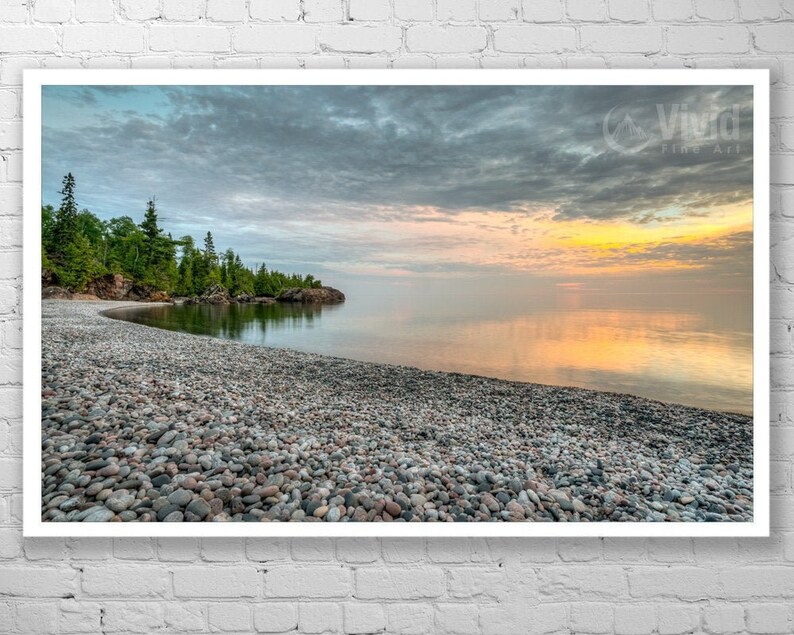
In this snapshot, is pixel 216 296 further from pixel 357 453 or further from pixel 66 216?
pixel 357 453

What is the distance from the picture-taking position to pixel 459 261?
7.13 feet

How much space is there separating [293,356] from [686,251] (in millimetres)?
1759

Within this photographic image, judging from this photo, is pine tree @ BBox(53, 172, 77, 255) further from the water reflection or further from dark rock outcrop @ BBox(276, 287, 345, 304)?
dark rock outcrop @ BBox(276, 287, 345, 304)

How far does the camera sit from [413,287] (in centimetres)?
219

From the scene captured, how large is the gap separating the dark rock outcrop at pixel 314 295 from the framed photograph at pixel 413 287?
2cm

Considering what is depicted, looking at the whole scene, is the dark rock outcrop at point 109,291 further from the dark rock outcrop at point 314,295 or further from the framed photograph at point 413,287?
the dark rock outcrop at point 314,295

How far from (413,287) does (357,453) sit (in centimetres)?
76

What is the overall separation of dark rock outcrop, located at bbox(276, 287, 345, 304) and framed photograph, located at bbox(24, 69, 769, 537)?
16mm

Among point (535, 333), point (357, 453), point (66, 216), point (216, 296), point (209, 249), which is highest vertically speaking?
point (66, 216)

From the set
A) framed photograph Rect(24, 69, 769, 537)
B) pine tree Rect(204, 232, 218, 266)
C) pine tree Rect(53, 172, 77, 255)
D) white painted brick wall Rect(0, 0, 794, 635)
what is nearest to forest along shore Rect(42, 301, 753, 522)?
framed photograph Rect(24, 69, 769, 537)

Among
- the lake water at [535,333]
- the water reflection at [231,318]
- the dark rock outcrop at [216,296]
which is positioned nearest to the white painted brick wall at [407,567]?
the lake water at [535,333]

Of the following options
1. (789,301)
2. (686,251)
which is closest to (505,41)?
(686,251)

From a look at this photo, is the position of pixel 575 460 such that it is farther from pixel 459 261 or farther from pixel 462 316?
pixel 459 261

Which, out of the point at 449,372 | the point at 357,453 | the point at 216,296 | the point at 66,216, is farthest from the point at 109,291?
the point at 449,372
